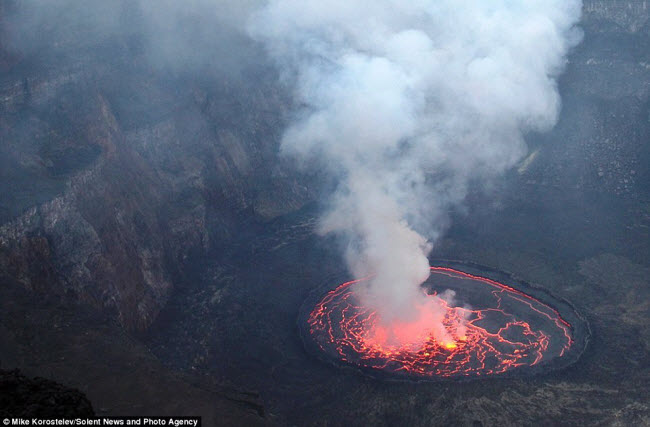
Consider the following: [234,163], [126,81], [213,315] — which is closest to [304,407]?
[213,315]

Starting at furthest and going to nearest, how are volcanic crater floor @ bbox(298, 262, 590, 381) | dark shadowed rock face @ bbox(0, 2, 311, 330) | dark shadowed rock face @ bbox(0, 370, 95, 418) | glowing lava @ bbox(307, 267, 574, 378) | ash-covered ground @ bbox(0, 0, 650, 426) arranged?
dark shadowed rock face @ bbox(0, 2, 311, 330), glowing lava @ bbox(307, 267, 574, 378), volcanic crater floor @ bbox(298, 262, 590, 381), ash-covered ground @ bbox(0, 0, 650, 426), dark shadowed rock face @ bbox(0, 370, 95, 418)

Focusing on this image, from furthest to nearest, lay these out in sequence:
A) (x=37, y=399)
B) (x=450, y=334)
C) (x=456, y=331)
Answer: (x=456, y=331) < (x=450, y=334) < (x=37, y=399)

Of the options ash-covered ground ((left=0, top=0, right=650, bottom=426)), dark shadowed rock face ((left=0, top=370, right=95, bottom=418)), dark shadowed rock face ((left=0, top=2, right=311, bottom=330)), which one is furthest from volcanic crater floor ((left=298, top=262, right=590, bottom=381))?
dark shadowed rock face ((left=0, top=370, right=95, bottom=418))

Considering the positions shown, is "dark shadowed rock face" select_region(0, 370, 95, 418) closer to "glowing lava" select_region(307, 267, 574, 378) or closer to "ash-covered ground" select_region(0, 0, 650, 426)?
"ash-covered ground" select_region(0, 0, 650, 426)

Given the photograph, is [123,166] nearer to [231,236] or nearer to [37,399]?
[231,236]

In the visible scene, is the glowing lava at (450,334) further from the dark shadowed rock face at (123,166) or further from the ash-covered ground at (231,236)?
the dark shadowed rock face at (123,166)

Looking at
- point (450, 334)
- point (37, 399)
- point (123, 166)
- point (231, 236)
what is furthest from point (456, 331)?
point (123, 166)
